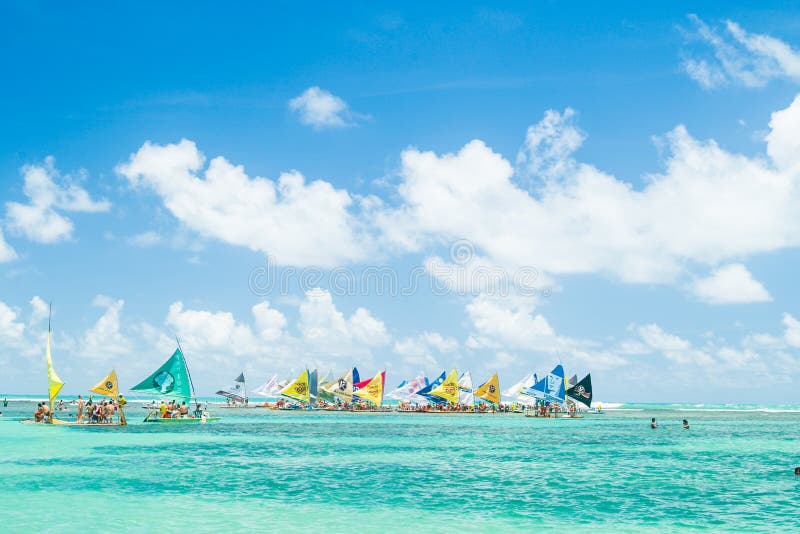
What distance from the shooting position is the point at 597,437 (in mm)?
57125

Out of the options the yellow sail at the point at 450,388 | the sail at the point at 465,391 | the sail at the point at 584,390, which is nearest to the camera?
the sail at the point at 584,390

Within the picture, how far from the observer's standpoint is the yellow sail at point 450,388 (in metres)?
105

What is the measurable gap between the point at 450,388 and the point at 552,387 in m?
20.2

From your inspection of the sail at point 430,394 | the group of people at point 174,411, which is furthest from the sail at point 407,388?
the group of people at point 174,411

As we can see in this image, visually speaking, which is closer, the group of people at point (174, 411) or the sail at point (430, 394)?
the group of people at point (174, 411)

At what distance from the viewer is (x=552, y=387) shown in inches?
3489

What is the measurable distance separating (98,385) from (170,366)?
7.23 metres

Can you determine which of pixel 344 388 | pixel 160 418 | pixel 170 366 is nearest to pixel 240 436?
pixel 170 366

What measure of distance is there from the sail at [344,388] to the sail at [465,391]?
1742cm

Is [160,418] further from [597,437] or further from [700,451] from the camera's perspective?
[700,451]

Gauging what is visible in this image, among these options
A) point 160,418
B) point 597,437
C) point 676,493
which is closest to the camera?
point 676,493

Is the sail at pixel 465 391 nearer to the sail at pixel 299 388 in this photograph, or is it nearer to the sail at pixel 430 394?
the sail at pixel 430 394

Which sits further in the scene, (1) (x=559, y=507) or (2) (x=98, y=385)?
(2) (x=98, y=385)

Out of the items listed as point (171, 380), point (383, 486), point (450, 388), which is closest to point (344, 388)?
point (450, 388)
